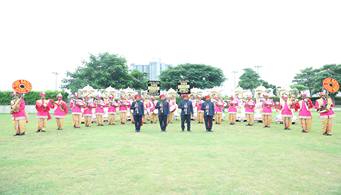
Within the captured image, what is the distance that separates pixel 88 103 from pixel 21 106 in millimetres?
5144

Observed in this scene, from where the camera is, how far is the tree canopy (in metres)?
42.4

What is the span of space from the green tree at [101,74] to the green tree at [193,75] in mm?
12880

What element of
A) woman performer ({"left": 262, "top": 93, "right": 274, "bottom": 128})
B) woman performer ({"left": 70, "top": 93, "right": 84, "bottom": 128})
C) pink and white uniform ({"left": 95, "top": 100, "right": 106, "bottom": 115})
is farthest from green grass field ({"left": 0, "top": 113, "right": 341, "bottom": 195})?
pink and white uniform ({"left": 95, "top": 100, "right": 106, "bottom": 115})

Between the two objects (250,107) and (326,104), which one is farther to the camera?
(250,107)

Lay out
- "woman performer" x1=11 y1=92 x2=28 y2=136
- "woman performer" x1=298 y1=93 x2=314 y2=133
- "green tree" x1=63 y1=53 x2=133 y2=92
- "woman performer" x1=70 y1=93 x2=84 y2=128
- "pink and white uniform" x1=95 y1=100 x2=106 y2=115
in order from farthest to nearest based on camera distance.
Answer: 1. "green tree" x1=63 y1=53 x2=133 y2=92
2. "pink and white uniform" x1=95 y1=100 x2=106 y2=115
3. "woman performer" x1=70 y1=93 x2=84 y2=128
4. "woman performer" x1=298 y1=93 x2=314 y2=133
5. "woman performer" x1=11 y1=92 x2=28 y2=136

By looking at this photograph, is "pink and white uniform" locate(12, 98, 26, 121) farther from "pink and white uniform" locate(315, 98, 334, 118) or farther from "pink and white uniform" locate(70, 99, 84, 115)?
"pink and white uniform" locate(315, 98, 334, 118)

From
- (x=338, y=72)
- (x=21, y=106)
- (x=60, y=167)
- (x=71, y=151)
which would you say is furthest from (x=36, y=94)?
(x=338, y=72)

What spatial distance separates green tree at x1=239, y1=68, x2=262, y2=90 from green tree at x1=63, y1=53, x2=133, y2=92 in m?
29.0

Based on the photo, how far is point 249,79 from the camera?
219 ft

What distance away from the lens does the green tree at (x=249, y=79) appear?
65750 millimetres

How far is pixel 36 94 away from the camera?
3562 cm

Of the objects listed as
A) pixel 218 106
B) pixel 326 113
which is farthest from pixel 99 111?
pixel 326 113

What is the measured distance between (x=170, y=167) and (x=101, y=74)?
36.0 metres

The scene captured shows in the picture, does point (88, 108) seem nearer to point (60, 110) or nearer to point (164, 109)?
point (60, 110)
